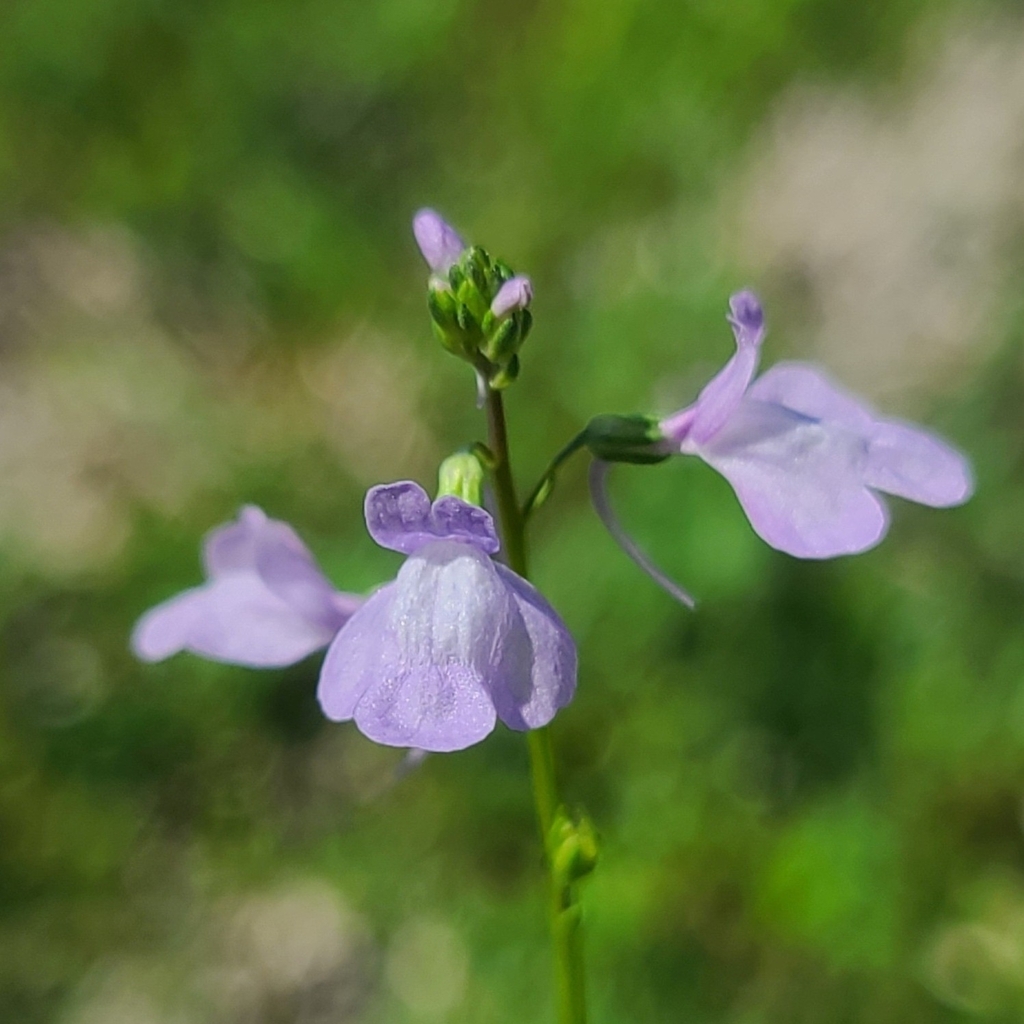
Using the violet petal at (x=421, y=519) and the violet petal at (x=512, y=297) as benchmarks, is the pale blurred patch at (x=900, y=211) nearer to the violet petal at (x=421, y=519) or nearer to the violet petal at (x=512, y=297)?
the violet petal at (x=512, y=297)

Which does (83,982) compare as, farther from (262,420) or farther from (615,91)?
(615,91)

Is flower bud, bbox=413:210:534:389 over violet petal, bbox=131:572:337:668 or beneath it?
over

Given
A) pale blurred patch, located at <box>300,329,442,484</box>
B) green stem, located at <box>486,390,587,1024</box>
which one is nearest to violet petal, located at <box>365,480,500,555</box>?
green stem, located at <box>486,390,587,1024</box>

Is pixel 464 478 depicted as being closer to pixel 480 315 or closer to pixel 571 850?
pixel 480 315

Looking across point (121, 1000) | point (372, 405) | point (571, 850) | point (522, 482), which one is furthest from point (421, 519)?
point (372, 405)

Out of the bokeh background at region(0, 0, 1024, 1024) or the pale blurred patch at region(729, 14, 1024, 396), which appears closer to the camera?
the bokeh background at region(0, 0, 1024, 1024)

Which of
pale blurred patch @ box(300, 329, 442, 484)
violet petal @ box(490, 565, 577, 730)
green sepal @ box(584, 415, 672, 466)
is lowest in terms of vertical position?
violet petal @ box(490, 565, 577, 730)

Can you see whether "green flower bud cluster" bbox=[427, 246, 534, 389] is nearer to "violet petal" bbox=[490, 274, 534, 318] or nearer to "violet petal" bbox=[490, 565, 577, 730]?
"violet petal" bbox=[490, 274, 534, 318]

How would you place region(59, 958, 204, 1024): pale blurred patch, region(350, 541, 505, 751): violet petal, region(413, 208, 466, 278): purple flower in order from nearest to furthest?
region(350, 541, 505, 751): violet petal, region(413, 208, 466, 278): purple flower, region(59, 958, 204, 1024): pale blurred patch
